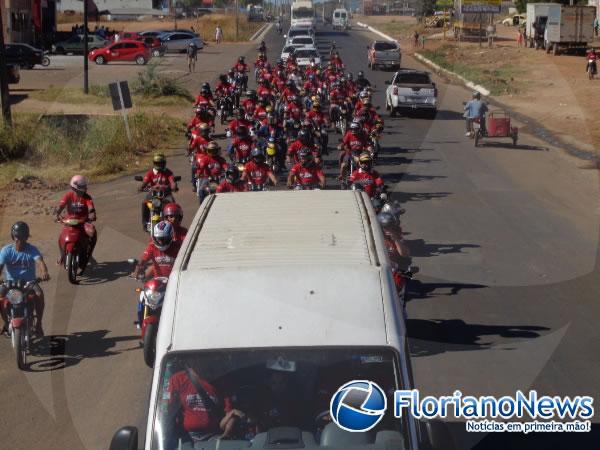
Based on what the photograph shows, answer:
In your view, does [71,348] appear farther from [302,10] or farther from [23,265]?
[302,10]

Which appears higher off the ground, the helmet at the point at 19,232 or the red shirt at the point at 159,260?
the helmet at the point at 19,232

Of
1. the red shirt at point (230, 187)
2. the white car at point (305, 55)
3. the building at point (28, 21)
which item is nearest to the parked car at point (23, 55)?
the building at point (28, 21)

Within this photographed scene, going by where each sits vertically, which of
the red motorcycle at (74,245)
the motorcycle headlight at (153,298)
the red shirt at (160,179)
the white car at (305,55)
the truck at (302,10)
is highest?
the truck at (302,10)

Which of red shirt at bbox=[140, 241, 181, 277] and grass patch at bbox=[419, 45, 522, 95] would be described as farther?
grass patch at bbox=[419, 45, 522, 95]

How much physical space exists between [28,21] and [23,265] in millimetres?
65633

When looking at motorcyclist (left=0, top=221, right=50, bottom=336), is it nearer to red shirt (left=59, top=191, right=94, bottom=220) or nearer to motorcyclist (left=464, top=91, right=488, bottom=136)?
red shirt (left=59, top=191, right=94, bottom=220)

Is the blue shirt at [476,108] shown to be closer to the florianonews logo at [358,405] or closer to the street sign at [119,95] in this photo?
the street sign at [119,95]

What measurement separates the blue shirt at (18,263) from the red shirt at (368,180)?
5.63 metres

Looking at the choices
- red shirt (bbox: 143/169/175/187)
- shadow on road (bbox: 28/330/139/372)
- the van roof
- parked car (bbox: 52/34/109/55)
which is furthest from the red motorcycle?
parked car (bbox: 52/34/109/55)

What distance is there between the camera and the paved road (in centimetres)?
939

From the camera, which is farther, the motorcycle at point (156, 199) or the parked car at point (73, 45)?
the parked car at point (73, 45)

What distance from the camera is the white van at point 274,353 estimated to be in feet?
17.7

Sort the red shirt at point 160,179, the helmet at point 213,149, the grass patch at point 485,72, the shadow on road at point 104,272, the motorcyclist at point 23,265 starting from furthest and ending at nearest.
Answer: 1. the grass patch at point 485,72
2. the helmet at point 213,149
3. the red shirt at point 160,179
4. the shadow on road at point 104,272
5. the motorcyclist at point 23,265

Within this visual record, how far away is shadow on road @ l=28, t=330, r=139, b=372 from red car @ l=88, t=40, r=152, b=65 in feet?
172
